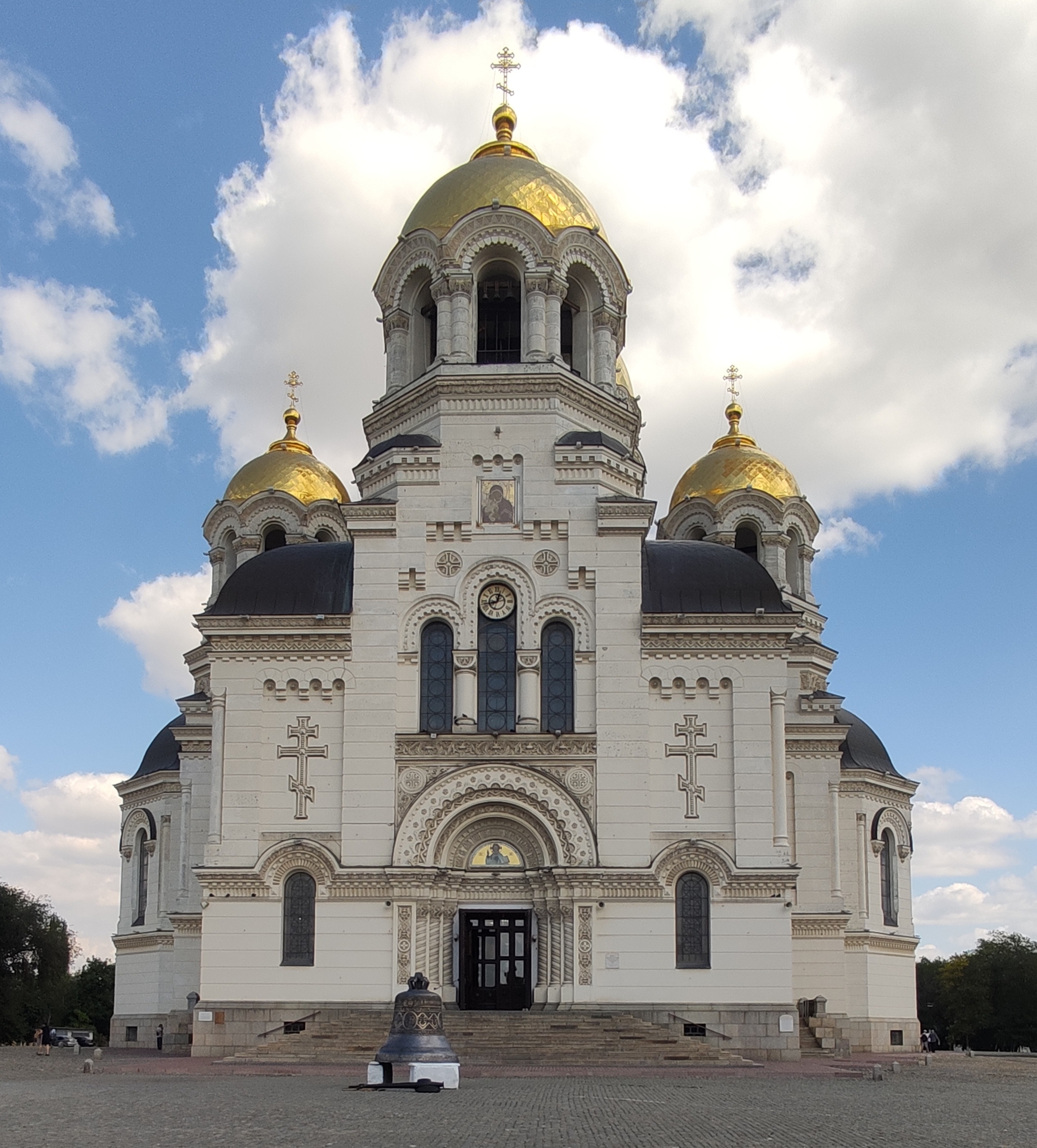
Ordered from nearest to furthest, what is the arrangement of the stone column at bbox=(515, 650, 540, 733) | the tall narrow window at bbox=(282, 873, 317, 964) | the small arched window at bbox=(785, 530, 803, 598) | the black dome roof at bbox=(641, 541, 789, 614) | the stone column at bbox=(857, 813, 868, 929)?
the tall narrow window at bbox=(282, 873, 317, 964) → the stone column at bbox=(515, 650, 540, 733) → the black dome roof at bbox=(641, 541, 789, 614) → the stone column at bbox=(857, 813, 868, 929) → the small arched window at bbox=(785, 530, 803, 598)

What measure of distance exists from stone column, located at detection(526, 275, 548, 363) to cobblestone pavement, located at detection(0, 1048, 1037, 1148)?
18.1 metres

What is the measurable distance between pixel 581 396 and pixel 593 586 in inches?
206

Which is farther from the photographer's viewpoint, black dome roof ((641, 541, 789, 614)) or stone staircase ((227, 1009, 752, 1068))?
black dome roof ((641, 541, 789, 614))

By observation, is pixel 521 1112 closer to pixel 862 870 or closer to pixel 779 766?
pixel 779 766

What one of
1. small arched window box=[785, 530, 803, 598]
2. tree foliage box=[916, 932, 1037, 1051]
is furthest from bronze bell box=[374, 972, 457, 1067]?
tree foliage box=[916, 932, 1037, 1051]

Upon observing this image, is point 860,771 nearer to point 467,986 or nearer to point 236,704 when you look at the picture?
point 467,986

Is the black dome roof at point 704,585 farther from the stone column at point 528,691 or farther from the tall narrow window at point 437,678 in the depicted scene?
the tall narrow window at point 437,678

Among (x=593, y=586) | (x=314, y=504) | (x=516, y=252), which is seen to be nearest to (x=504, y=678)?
(x=593, y=586)

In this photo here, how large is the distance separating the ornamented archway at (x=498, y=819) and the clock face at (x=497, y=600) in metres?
3.66

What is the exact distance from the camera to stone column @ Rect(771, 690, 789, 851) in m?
33.7

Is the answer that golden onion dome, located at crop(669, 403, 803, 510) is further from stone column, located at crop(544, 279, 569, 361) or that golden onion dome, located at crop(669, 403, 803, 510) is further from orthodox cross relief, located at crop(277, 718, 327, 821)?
orthodox cross relief, located at crop(277, 718, 327, 821)

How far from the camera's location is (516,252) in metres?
37.8

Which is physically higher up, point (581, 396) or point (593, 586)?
point (581, 396)

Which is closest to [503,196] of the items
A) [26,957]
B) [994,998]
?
[26,957]
